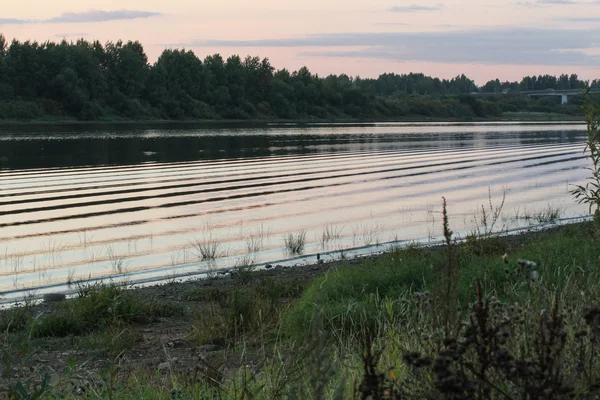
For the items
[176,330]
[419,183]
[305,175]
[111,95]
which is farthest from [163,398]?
[111,95]

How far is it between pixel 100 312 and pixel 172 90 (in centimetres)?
11708

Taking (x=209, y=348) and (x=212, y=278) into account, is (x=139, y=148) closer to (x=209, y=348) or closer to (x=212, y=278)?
(x=212, y=278)

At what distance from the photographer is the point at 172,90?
125 metres

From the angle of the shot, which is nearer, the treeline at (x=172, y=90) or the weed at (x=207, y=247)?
the weed at (x=207, y=247)

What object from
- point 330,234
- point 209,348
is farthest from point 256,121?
point 209,348

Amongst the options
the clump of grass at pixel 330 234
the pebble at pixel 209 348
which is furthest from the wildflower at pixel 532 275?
the clump of grass at pixel 330 234

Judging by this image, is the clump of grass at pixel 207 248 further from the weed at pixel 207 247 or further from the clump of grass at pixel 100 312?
the clump of grass at pixel 100 312

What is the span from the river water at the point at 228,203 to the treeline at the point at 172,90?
171 ft

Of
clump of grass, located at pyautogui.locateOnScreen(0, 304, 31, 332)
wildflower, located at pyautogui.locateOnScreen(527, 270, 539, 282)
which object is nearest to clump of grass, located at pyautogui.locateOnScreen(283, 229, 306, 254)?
clump of grass, located at pyautogui.locateOnScreen(0, 304, 31, 332)

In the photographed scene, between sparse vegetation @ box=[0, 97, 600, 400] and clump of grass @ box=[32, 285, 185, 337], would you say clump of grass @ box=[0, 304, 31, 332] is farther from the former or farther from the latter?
clump of grass @ box=[32, 285, 185, 337]

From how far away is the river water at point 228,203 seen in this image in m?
17.7

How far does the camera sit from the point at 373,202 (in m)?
27.7

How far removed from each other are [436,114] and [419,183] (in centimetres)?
13108

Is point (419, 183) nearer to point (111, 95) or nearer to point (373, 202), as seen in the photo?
point (373, 202)
